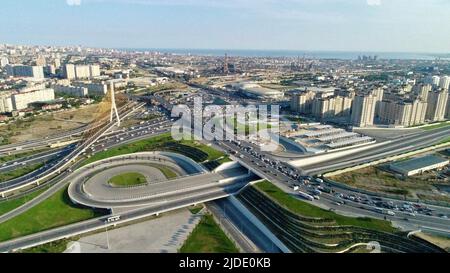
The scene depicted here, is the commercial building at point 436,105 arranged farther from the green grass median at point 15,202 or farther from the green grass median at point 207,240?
the green grass median at point 15,202

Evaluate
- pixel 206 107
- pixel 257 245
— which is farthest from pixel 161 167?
pixel 206 107

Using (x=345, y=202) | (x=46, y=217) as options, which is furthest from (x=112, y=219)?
(x=345, y=202)

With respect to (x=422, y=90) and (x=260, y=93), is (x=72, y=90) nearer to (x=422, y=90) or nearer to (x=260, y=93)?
(x=260, y=93)

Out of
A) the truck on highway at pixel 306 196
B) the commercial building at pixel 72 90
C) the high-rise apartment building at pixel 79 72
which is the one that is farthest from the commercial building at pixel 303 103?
the high-rise apartment building at pixel 79 72

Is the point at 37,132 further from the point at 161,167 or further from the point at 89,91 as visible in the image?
the point at 89,91

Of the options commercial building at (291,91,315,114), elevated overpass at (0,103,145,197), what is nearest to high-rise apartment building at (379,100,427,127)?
commercial building at (291,91,315,114)

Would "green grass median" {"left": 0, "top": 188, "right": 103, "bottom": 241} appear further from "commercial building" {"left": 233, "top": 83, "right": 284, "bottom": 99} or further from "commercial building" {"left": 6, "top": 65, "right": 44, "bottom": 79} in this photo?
"commercial building" {"left": 6, "top": 65, "right": 44, "bottom": 79}
